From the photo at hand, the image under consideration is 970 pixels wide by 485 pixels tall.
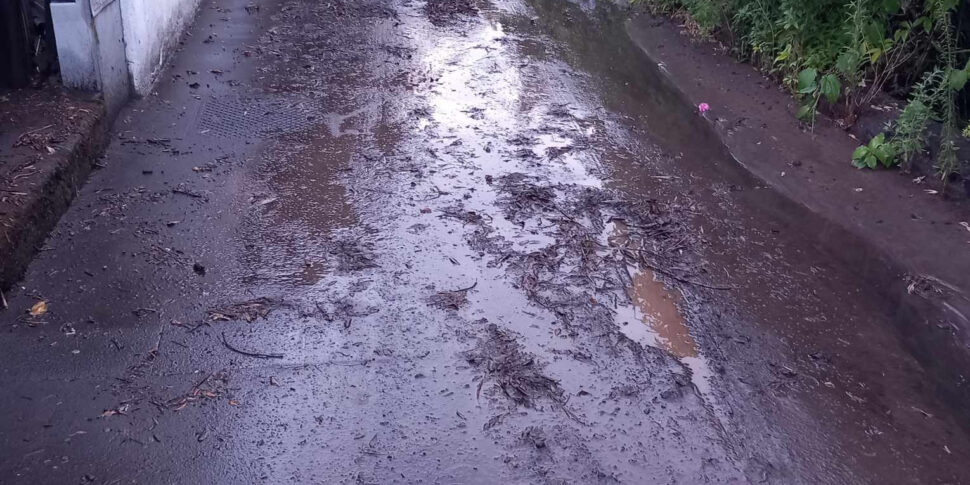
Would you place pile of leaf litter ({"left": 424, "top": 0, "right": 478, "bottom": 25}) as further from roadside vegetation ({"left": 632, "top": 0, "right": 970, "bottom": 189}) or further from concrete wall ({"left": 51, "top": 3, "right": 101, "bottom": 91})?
concrete wall ({"left": 51, "top": 3, "right": 101, "bottom": 91})

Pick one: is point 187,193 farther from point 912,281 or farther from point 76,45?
point 912,281

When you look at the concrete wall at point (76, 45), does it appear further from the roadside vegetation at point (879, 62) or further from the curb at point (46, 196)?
the roadside vegetation at point (879, 62)

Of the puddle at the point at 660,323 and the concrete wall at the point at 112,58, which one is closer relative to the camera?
the puddle at the point at 660,323

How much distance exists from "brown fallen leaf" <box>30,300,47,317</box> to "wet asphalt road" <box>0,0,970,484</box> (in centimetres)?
5

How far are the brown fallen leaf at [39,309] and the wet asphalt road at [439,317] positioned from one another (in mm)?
49

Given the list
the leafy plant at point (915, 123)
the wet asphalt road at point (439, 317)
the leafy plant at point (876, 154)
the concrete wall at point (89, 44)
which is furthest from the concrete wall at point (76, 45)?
the leafy plant at point (915, 123)

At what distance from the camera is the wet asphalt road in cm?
330

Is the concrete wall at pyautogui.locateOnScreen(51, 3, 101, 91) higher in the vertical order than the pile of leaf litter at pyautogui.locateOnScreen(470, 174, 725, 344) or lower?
higher

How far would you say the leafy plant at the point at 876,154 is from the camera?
5.41 meters

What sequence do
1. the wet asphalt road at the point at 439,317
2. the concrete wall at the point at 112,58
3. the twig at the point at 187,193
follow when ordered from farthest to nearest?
the concrete wall at the point at 112,58
the twig at the point at 187,193
the wet asphalt road at the point at 439,317

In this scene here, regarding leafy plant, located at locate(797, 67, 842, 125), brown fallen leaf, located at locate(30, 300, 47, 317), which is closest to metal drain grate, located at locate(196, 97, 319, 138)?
brown fallen leaf, located at locate(30, 300, 47, 317)

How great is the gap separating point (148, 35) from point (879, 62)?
18.9 feet

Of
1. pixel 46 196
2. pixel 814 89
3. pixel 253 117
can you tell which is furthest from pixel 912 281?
pixel 46 196

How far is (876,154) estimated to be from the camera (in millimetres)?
5453
